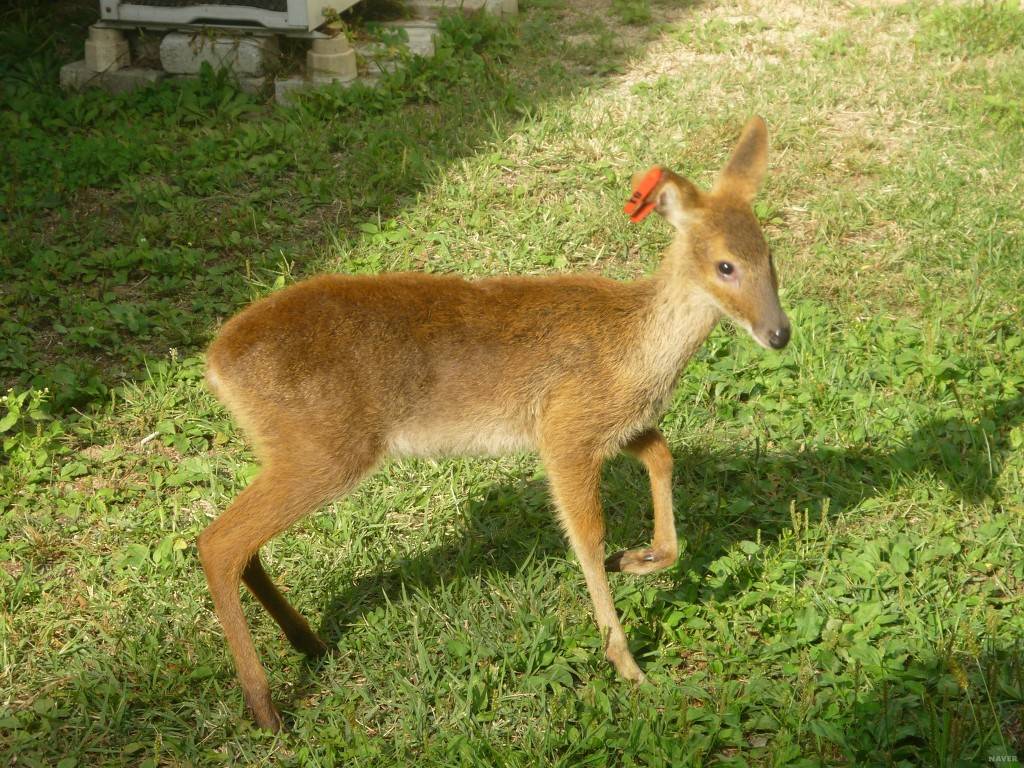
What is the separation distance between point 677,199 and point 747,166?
1.36ft

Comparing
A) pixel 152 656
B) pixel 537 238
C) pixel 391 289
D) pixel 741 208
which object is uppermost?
pixel 741 208

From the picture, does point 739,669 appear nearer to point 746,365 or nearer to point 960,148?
point 746,365

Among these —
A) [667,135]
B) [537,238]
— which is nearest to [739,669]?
[537,238]

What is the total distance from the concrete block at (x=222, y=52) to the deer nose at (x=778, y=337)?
15.8 ft

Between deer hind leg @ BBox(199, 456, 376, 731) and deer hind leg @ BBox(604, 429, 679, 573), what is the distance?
1.03 meters

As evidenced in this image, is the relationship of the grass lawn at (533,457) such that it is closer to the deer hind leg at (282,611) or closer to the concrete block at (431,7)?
the deer hind leg at (282,611)

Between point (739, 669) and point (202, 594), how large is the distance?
1836 mm

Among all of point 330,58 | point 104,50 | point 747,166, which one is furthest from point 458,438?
point 104,50

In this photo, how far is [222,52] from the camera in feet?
24.3

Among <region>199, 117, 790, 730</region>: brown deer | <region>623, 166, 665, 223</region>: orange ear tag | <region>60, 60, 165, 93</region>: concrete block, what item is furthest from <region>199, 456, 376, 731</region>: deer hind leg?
<region>60, 60, 165, 93</region>: concrete block

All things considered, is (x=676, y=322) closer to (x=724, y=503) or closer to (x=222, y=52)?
(x=724, y=503)

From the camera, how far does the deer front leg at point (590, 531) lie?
373 cm

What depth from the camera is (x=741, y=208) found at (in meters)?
3.84

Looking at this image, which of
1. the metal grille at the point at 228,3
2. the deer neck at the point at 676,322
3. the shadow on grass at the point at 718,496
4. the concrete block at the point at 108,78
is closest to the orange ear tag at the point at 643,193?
the deer neck at the point at 676,322
